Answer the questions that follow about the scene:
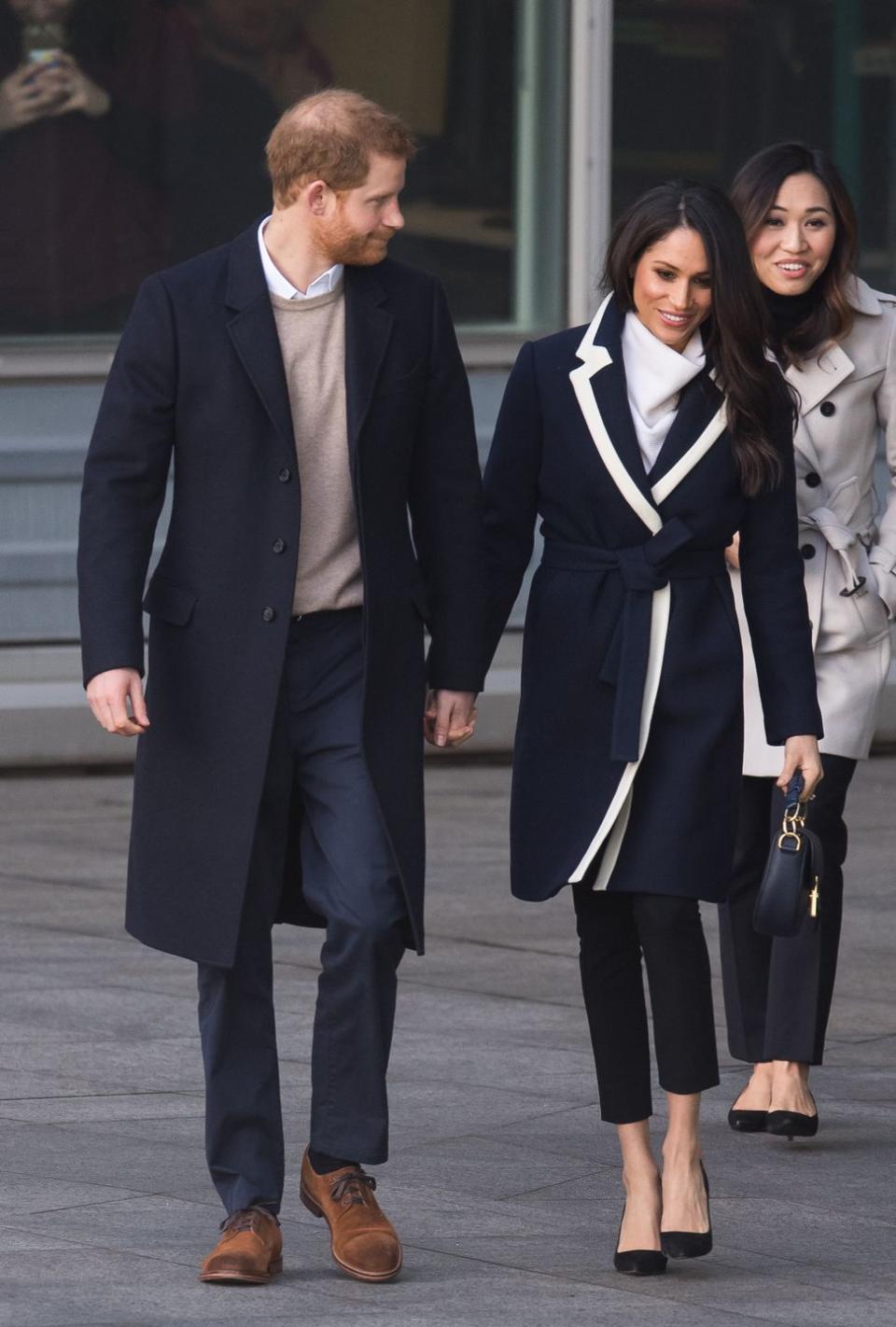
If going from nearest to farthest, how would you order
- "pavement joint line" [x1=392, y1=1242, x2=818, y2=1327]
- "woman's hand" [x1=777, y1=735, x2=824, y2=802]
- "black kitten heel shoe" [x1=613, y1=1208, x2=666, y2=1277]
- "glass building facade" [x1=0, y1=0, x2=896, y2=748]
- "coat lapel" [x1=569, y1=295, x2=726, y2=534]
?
"pavement joint line" [x1=392, y1=1242, x2=818, y2=1327]
"black kitten heel shoe" [x1=613, y1=1208, x2=666, y2=1277]
"coat lapel" [x1=569, y1=295, x2=726, y2=534]
"woman's hand" [x1=777, y1=735, x2=824, y2=802]
"glass building facade" [x1=0, y1=0, x2=896, y2=748]

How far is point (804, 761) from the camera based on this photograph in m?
4.79

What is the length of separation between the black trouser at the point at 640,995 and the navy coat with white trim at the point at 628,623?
0.22ft

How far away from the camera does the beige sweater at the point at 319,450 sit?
14.9 feet

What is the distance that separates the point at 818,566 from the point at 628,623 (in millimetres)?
1150

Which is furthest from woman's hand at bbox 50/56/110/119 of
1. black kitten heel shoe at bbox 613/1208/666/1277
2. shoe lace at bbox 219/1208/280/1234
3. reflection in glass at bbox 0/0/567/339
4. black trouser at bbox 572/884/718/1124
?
black kitten heel shoe at bbox 613/1208/666/1277

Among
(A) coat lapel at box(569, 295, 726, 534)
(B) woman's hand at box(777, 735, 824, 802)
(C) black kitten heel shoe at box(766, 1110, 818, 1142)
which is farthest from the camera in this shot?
(C) black kitten heel shoe at box(766, 1110, 818, 1142)

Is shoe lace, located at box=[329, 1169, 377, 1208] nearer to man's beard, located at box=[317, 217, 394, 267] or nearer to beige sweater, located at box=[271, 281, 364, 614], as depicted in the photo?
beige sweater, located at box=[271, 281, 364, 614]

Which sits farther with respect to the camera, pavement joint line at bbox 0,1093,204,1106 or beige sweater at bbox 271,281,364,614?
pavement joint line at bbox 0,1093,204,1106

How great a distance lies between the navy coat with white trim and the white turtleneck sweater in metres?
0.03

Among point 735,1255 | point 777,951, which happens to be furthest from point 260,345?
point 777,951

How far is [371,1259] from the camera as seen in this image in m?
4.47

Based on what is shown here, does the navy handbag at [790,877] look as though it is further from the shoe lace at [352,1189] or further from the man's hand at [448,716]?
the shoe lace at [352,1189]

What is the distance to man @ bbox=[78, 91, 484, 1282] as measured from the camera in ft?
14.7

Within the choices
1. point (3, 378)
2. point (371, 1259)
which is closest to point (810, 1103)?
point (371, 1259)
